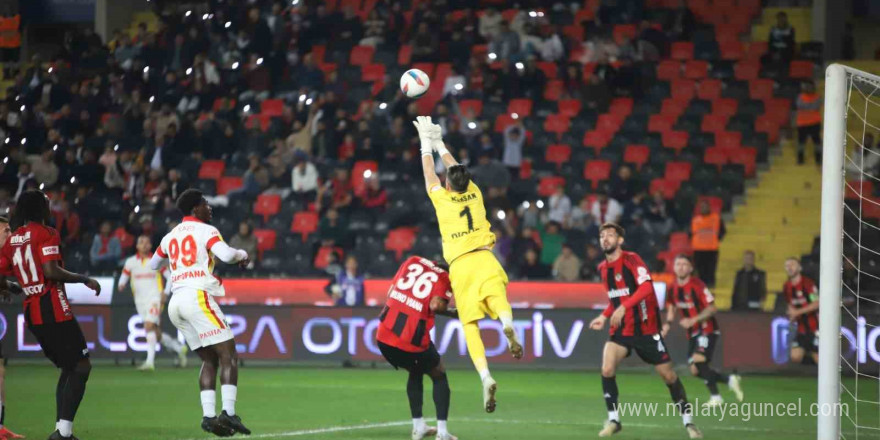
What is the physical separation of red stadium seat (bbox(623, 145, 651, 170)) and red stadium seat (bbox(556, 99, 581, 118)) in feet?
5.02

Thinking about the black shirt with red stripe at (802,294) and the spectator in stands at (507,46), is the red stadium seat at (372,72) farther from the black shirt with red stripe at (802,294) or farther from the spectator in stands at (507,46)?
the black shirt with red stripe at (802,294)

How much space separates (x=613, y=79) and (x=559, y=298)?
669 centimetres

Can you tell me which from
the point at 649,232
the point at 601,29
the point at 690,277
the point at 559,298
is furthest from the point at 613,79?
the point at 690,277

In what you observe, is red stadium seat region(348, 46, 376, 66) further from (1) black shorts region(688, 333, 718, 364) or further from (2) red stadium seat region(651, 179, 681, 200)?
(1) black shorts region(688, 333, 718, 364)

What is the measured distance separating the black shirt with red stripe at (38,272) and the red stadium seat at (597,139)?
640 inches

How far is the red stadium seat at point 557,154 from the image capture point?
25.2 m

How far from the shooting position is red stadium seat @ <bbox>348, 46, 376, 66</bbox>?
27781 mm

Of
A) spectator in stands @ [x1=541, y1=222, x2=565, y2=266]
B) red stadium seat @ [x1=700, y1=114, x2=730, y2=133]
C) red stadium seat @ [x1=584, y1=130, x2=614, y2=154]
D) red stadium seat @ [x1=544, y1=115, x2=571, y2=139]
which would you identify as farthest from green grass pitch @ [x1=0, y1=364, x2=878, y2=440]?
red stadium seat @ [x1=700, y1=114, x2=730, y2=133]

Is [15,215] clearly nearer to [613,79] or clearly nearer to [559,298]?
[559,298]

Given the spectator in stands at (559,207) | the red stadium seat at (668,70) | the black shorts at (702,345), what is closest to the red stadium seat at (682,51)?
the red stadium seat at (668,70)

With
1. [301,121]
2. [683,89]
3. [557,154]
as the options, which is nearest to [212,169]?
[301,121]

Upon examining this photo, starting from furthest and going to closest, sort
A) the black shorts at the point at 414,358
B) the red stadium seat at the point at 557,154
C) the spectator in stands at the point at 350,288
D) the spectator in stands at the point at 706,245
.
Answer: the red stadium seat at the point at 557,154
the spectator in stands at the point at 706,245
the spectator in stands at the point at 350,288
the black shorts at the point at 414,358

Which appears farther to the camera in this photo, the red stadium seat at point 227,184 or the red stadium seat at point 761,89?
the red stadium seat at point 761,89

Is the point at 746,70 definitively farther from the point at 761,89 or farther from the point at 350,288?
the point at 350,288
